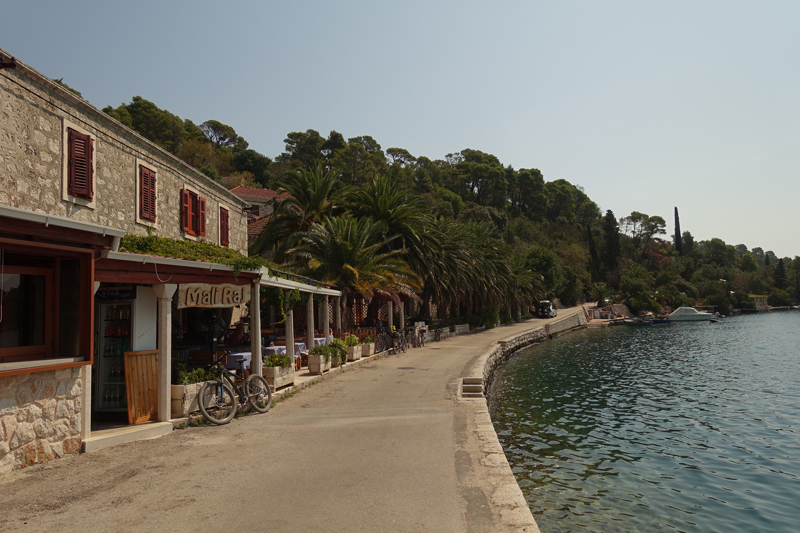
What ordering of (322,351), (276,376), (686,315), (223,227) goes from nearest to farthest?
(276,376), (322,351), (223,227), (686,315)

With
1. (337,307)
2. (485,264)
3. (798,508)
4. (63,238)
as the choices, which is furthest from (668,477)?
(485,264)

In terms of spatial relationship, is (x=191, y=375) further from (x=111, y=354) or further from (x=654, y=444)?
(x=654, y=444)

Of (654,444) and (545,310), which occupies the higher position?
(545,310)

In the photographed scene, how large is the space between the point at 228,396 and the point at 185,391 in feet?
3.10

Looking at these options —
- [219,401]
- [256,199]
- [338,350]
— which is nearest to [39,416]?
[219,401]

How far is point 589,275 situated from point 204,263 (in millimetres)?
84170

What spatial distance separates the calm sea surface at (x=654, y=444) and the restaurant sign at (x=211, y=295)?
22.9 ft

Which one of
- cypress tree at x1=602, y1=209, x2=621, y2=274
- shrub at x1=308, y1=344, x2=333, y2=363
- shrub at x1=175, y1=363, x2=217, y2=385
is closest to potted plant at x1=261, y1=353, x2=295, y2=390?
shrub at x1=175, y1=363, x2=217, y2=385

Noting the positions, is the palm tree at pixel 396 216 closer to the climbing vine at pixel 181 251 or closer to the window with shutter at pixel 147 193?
the window with shutter at pixel 147 193

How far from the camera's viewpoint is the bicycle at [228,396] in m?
9.16

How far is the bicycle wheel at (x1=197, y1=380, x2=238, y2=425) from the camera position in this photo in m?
9.23

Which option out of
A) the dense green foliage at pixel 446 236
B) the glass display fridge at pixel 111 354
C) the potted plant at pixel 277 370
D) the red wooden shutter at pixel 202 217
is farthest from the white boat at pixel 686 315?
the glass display fridge at pixel 111 354

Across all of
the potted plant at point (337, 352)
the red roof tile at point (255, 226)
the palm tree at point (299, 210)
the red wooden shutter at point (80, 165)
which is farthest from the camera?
the red roof tile at point (255, 226)

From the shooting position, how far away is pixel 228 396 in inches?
385
